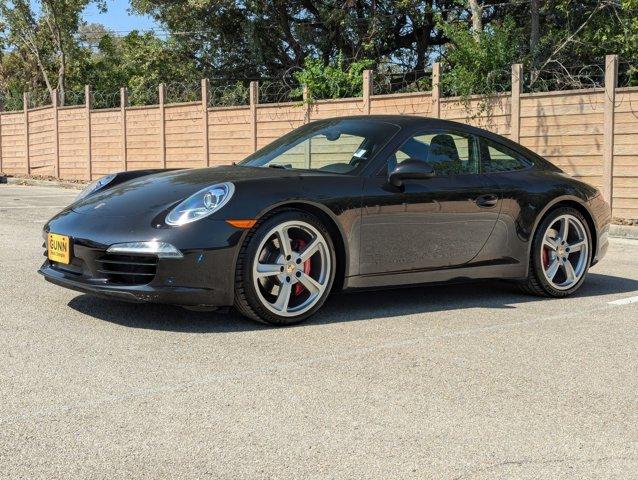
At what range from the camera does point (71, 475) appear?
9.30 ft

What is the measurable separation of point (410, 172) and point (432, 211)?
41cm

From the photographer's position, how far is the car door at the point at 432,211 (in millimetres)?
5441

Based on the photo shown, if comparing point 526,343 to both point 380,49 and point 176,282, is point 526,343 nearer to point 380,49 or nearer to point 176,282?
point 176,282

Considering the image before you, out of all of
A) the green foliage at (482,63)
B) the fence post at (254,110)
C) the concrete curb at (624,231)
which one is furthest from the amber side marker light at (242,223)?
the fence post at (254,110)

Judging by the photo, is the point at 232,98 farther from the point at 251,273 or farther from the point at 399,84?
the point at 251,273

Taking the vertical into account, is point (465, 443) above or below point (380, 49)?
below

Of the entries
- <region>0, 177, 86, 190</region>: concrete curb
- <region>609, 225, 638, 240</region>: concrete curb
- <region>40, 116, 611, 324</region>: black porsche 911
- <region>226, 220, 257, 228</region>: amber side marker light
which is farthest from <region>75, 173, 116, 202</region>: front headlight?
<region>0, 177, 86, 190</region>: concrete curb

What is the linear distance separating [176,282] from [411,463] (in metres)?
2.17

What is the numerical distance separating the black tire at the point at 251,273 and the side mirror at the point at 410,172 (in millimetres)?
667

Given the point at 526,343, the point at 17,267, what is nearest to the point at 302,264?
the point at 526,343

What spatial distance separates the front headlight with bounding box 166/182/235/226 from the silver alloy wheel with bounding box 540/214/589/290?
8.56 feet

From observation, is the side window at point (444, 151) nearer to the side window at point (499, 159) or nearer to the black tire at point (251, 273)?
the side window at point (499, 159)

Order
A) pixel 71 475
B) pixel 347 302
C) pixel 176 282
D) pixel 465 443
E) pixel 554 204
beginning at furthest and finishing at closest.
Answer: pixel 554 204, pixel 347 302, pixel 176 282, pixel 465 443, pixel 71 475

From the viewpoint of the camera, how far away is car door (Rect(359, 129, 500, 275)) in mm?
5441
